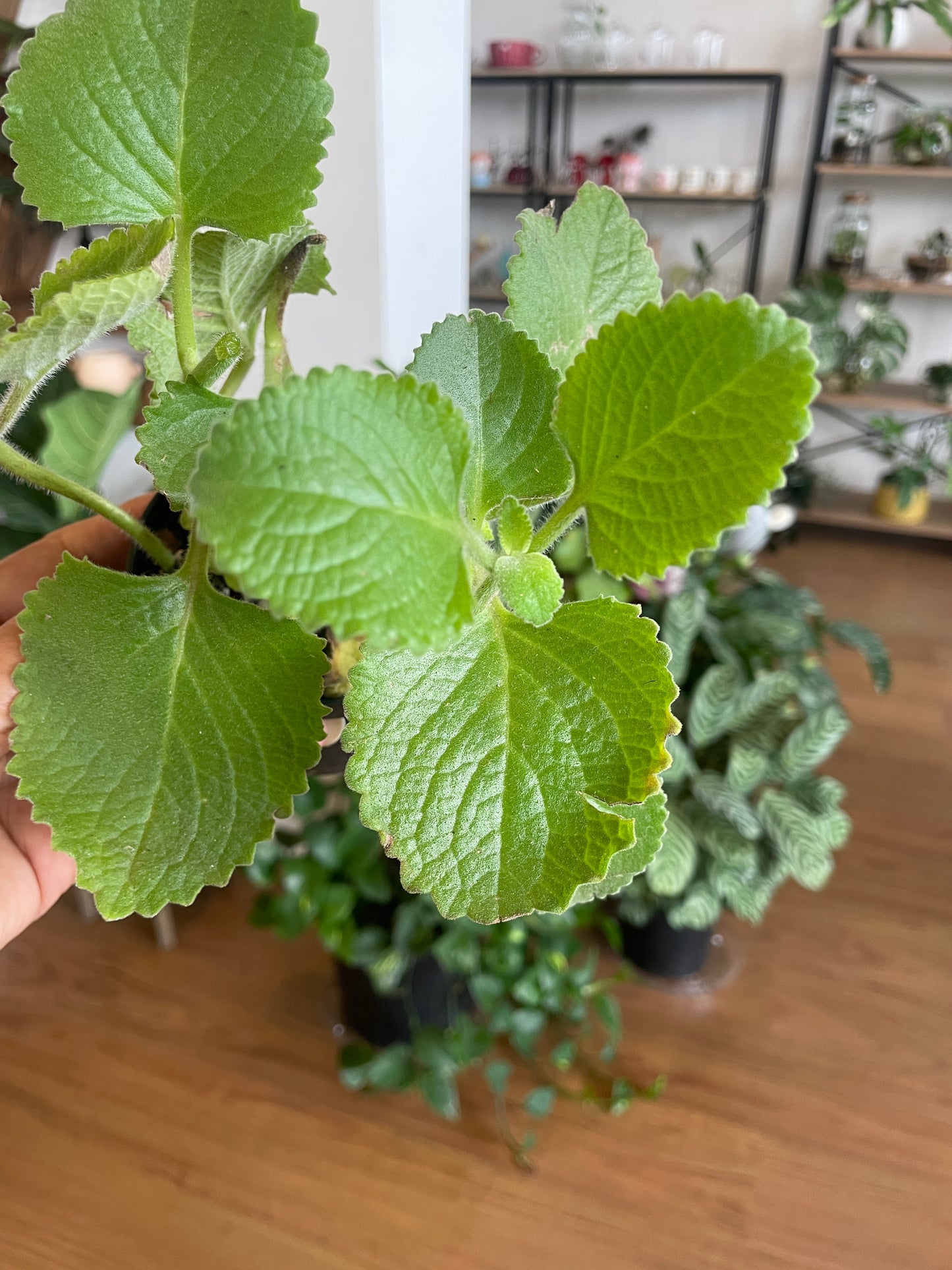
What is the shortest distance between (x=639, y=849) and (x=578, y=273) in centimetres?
20

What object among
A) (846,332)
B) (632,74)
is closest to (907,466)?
(846,332)

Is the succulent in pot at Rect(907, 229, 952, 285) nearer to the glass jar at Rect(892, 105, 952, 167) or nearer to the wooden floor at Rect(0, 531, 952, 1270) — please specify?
the glass jar at Rect(892, 105, 952, 167)

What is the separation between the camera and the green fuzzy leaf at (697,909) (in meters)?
1.10

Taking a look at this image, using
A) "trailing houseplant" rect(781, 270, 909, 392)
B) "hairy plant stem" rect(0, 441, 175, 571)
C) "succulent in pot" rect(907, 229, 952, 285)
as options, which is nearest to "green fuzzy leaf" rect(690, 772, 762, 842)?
"hairy plant stem" rect(0, 441, 175, 571)

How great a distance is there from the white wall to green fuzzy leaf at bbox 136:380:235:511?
9.93ft

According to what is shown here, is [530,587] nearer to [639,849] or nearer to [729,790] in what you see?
[639,849]

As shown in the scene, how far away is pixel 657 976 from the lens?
3.93 feet

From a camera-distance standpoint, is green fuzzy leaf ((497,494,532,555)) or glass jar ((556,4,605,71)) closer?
green fuzzy leaf ((497,494,532,555))

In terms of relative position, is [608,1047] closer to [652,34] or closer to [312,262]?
[312,262]

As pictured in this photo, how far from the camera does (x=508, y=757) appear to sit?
0.29m

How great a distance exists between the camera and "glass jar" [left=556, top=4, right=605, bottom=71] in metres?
2.79

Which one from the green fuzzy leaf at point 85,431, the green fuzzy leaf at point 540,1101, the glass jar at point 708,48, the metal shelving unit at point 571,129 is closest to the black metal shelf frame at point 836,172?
the metal shelving unit at point 571,129

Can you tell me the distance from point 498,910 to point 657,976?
3.30 ft

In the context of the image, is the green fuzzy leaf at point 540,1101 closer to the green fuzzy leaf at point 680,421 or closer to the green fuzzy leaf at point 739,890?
the green fuzzy leaf at point 739,890
